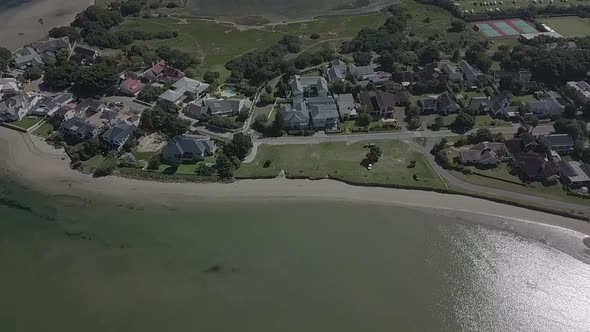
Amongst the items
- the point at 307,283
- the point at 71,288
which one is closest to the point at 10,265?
the point at 71,288

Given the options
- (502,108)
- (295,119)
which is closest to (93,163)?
(295,119)

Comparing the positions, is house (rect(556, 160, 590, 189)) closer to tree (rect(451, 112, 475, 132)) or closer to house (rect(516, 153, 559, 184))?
house (rect(516, 153, 559, 184))

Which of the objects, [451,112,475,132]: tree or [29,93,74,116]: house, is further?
[29,93,74,116]: house

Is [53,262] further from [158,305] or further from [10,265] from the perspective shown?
[158,305]

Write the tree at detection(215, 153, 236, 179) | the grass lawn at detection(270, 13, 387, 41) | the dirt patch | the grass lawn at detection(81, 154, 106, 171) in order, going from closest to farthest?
the tree at detection(215, 153, 236, 179) < the grass lawn at detection(81, 154, 106, 171) < the dirt patch < the grass lawn at detection(270, 13, 387, 41)

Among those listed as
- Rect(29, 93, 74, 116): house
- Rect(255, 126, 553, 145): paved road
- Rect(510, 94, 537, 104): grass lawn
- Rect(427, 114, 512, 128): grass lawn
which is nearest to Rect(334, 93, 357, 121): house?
Rect(255, 126, 553, 145): paved road

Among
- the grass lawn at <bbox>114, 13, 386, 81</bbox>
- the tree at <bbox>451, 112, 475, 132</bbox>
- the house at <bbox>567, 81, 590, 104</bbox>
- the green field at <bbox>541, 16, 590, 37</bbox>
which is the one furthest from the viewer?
the green field at <bbox>541, 16, 590, 37</bbox>

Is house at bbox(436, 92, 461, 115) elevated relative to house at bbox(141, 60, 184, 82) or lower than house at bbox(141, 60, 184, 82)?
lower
